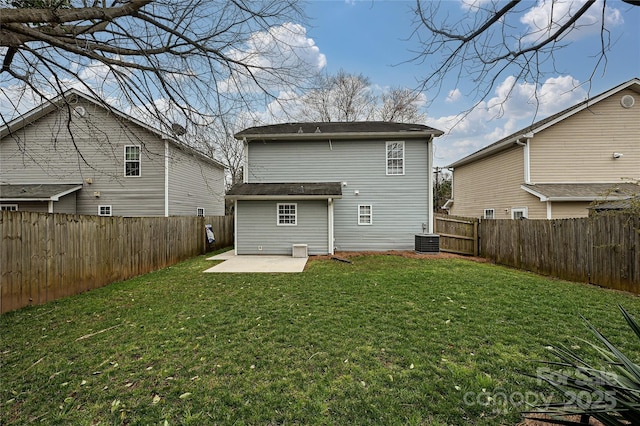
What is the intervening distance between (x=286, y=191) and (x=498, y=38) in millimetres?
8890

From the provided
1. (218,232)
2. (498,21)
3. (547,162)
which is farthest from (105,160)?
(547,162)

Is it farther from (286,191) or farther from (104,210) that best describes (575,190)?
(104,210)

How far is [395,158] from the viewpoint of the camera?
39.5 feet

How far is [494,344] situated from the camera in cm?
340

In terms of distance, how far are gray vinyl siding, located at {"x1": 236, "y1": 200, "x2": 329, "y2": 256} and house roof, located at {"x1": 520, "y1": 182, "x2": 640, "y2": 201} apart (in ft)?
29.1

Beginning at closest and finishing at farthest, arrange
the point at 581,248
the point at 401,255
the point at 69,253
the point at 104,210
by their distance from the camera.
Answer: the point at 69,253 → the point at 581,248 → the point at 401,255 → the point at 104,210

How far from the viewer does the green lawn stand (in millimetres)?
2354

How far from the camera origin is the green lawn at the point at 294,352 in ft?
7.72

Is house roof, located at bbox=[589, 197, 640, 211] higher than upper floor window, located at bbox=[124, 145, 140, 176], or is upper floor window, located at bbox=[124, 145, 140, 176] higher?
upper floor window, located at bbox=[124, 145, 140, 176]

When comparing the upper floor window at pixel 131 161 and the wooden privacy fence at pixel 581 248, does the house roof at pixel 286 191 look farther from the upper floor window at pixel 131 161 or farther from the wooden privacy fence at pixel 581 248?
the wooden privacy fence at pixel 581 248

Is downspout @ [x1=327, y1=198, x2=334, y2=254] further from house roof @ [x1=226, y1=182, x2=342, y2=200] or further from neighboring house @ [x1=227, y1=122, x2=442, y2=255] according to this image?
house roof @ [x1=226, y1=182, x2=342, y2=200]

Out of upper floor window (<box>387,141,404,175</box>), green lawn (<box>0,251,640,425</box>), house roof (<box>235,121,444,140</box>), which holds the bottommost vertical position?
green lawn (<box>0,251,640,425</box>)

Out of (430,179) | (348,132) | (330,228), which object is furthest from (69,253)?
(430,179)

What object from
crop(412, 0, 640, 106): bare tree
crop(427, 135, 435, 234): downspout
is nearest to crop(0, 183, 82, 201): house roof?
crop(412, 0, 640, 106): bare tree
